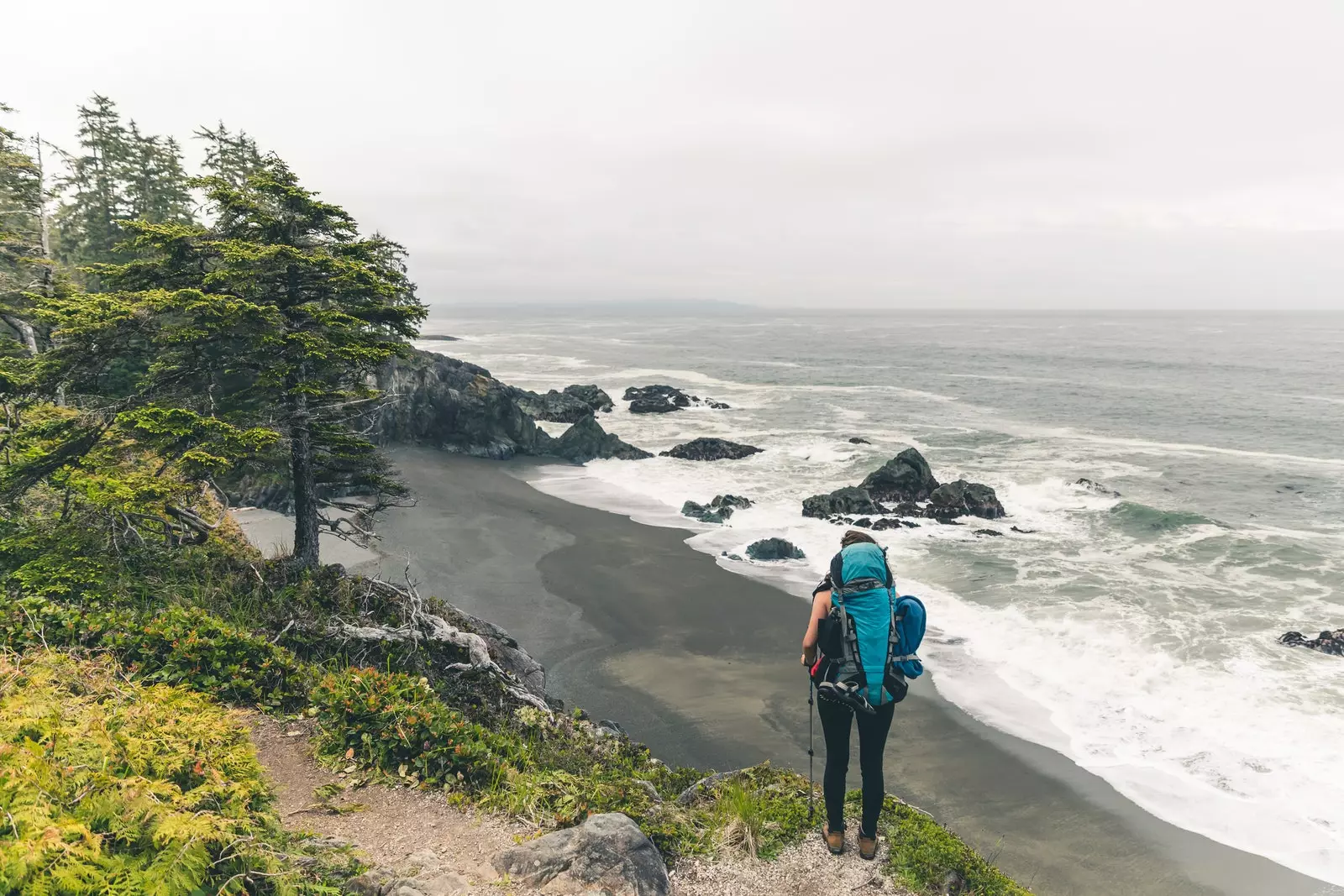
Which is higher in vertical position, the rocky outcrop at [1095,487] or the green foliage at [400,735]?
the green foliage at [400,735]

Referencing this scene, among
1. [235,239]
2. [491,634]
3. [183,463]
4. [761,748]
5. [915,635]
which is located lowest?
[761,748]

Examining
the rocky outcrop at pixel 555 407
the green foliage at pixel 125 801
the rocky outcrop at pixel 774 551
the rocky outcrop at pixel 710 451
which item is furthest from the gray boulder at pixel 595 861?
the rocky outcrop at pixel 555 407

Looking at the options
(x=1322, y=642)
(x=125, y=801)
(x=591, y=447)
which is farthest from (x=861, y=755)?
(x=591, y=447)

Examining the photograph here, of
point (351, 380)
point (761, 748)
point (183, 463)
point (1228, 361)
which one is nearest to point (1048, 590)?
point (761, 748)

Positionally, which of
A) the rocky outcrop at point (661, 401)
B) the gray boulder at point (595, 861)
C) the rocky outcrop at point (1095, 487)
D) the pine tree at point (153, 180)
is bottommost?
the rocky outcrop at point (1095, 487)

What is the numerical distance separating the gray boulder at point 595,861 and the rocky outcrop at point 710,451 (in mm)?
28381

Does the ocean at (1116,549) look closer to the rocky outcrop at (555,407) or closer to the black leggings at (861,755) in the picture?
the rocky outcrop at (555,407)

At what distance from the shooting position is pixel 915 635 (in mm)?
4754

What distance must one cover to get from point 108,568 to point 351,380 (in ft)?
14.6

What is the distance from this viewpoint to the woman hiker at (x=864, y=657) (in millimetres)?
4645

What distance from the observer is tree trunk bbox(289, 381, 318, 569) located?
9.75m

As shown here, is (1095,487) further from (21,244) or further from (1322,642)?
(21,244)

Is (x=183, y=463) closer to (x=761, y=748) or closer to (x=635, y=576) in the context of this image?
(x=761, y=748)

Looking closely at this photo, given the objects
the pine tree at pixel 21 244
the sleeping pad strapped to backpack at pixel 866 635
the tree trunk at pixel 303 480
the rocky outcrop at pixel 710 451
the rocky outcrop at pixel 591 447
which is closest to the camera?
the sleeping pad strapped to backpack at pixel 866 635
